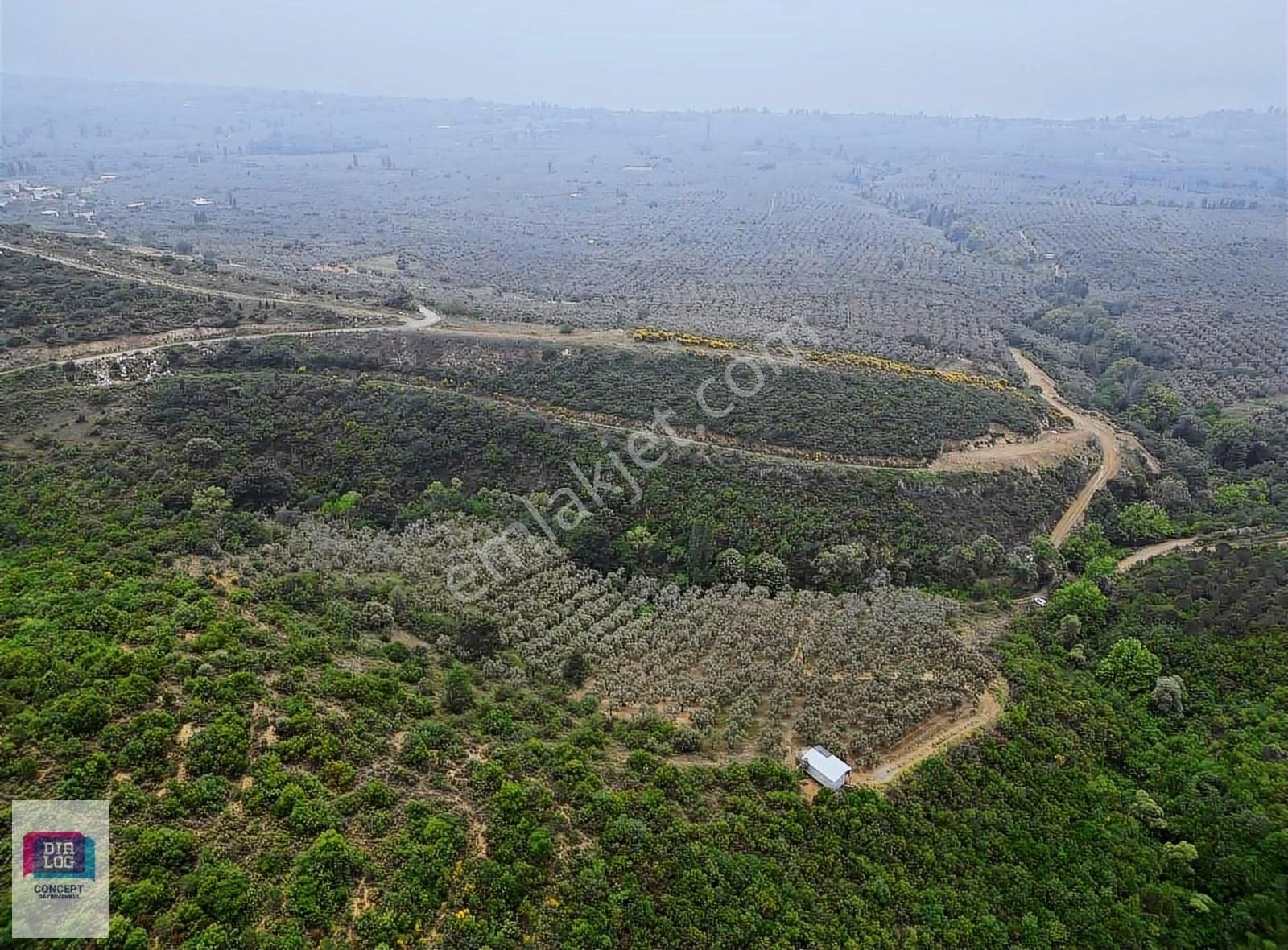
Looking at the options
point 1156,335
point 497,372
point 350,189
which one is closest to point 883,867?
point 497,372

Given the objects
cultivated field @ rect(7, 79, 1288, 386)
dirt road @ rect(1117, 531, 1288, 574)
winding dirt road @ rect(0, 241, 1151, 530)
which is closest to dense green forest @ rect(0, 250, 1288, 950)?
dirt road @ rect(1117, 531, 1288, 574)

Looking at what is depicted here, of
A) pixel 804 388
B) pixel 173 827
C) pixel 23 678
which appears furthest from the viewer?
pixel 804 388

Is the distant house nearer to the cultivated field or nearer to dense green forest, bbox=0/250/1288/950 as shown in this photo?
dense green forest, bbox=0/250/1288/950

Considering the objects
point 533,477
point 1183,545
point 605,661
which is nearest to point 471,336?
point 533,477

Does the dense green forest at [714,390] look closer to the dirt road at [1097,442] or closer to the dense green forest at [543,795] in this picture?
the dirt road at [1097,442]

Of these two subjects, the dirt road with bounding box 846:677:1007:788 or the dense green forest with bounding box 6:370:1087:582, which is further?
the dense green forest with bounding box 6:370:1087:582

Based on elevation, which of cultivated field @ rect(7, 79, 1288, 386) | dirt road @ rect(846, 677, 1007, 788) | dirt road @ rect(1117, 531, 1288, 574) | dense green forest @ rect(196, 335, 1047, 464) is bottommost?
dirt road @ rect(846, 677, 1007, 788)

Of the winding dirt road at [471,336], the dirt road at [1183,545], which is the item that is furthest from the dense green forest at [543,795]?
the winding dirt road at [471,336]

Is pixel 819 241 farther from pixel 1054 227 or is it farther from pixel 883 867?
pixel 883 867
